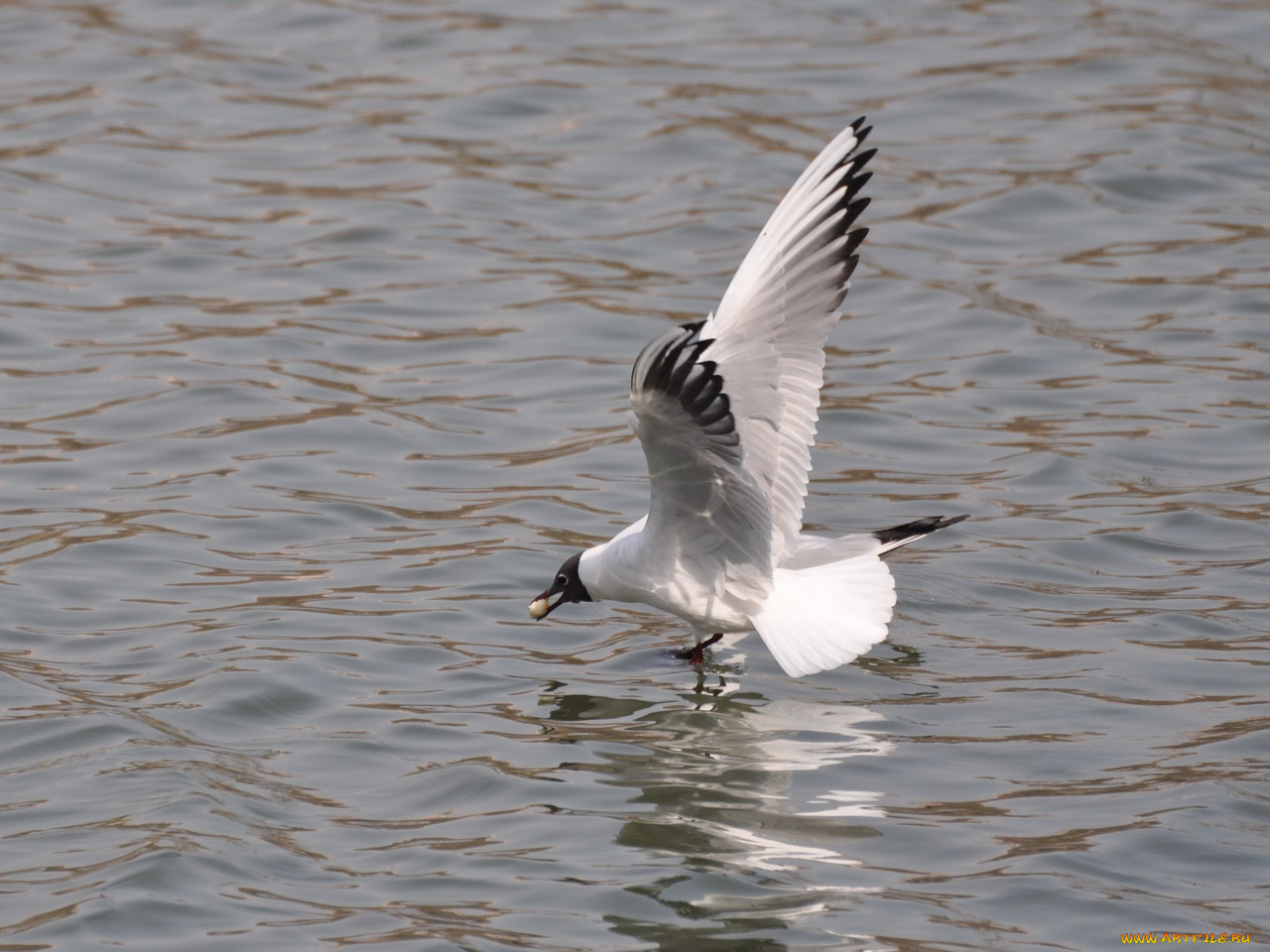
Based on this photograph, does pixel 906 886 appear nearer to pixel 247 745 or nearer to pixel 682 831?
pixel 682 831

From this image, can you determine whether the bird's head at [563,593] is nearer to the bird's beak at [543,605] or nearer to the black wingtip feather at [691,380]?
the bird's beak at [543,605]

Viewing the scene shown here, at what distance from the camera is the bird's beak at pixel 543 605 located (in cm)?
730

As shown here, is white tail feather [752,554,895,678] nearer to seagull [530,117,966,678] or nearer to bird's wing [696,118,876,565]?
seagull [530,117,966,678]

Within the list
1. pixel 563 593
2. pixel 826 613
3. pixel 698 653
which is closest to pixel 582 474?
pixel 563 593

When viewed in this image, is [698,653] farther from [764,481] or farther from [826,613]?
[764,481]

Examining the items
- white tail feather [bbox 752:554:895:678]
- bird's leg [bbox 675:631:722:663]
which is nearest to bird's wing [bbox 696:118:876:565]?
white tail feather [bbox 752:554:895:678]

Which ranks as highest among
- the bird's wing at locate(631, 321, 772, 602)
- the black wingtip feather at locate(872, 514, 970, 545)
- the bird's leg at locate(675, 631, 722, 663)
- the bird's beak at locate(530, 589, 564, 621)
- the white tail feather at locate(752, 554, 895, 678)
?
the bird's wing at locate(631, 321, 772, 602)

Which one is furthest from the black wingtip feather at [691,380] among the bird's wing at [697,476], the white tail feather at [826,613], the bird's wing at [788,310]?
the white tail feather at [826,613]

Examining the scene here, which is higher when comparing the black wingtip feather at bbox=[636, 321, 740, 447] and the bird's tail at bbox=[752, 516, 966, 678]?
the black wingtip feather at bbox=[636, 321, 740, 447]

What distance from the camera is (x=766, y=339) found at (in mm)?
6477

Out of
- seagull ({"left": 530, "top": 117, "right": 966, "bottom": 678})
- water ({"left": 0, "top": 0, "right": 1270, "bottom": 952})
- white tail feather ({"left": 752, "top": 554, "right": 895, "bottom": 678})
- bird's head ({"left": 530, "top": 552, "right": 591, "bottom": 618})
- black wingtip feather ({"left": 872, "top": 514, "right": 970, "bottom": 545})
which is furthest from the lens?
bird's head ({"left": 530, "top": 552, "right": 591, "bottom": 618})

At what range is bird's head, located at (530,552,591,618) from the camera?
7270 mm

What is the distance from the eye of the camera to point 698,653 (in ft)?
23.6

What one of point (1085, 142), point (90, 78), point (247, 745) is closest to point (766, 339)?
point (247, 745)
